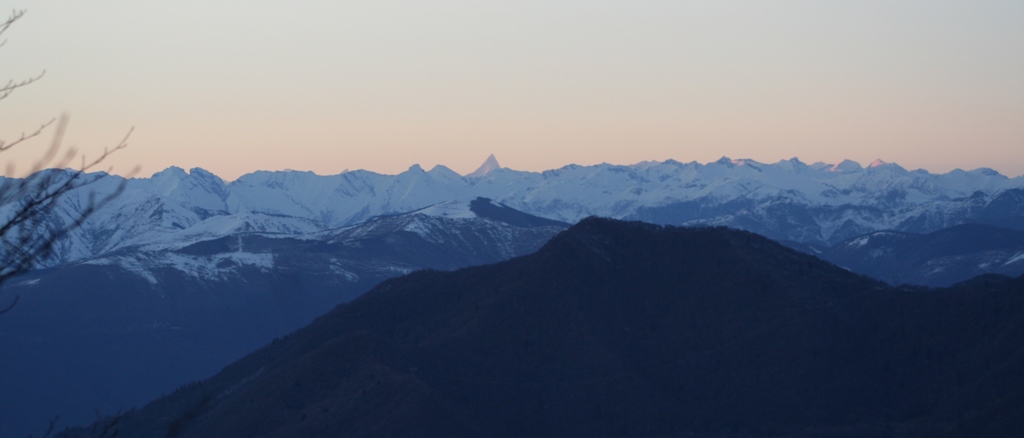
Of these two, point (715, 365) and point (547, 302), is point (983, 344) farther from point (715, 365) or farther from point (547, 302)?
point (547, 302)

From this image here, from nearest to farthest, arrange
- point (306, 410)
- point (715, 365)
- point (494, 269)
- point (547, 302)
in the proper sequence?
point (306, 410) → point (715, 365) → point (547, 302) → point (494, 269)

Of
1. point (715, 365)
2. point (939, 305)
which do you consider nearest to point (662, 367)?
point (715, 365)

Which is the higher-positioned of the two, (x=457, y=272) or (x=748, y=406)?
(x=457, y=272)

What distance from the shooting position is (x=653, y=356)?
9894cm

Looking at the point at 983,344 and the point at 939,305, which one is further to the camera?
the point at 939,305

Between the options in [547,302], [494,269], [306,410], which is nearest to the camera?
[306,410]

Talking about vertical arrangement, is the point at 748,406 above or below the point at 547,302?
below

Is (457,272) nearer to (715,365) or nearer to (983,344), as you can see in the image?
(715,365)

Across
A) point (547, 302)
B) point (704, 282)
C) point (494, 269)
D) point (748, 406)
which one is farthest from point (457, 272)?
point (748, 406)

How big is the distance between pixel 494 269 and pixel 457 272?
4.13m

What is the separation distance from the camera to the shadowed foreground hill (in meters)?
86.6

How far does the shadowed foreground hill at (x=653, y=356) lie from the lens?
8656 centimetres

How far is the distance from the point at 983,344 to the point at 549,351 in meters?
32.6

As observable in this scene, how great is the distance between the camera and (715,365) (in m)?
96.0
